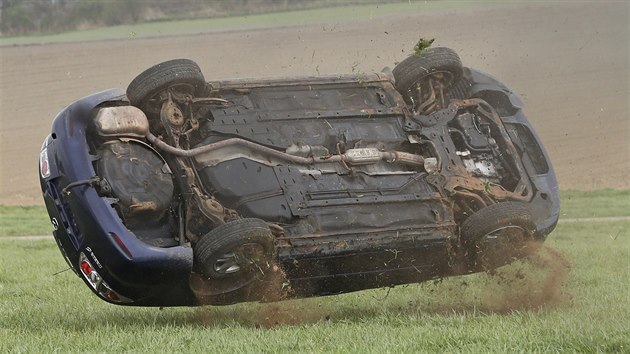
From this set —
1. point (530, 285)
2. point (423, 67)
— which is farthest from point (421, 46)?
point (530, 285)

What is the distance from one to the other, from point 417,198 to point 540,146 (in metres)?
1.78

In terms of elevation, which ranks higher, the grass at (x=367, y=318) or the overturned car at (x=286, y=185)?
the overturned car at (x=286, y=185)

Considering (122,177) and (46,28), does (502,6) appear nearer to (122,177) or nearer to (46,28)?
(46,28)

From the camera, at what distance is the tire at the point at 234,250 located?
8453 mm

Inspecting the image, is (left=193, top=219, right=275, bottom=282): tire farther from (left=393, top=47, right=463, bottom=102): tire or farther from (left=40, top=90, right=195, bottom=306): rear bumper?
(left=393, top=47, right=463, bottom=102): tire

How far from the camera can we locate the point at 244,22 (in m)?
32.8

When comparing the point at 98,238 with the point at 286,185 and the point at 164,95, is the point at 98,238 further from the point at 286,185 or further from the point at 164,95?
the point at 286,185

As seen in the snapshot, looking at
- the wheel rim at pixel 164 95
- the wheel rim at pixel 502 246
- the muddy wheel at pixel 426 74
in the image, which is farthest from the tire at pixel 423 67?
the wheel rim at pixel 164 95

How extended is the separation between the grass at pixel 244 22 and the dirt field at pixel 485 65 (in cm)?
32

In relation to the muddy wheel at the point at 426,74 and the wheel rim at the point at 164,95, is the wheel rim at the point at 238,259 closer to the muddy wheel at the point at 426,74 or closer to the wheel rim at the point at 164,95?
the wheel rim at the point at 164,95

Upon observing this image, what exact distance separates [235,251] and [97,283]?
108 cm

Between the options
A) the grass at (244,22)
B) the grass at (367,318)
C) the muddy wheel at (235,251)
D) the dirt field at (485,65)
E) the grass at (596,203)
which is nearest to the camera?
the grass at (367,318)

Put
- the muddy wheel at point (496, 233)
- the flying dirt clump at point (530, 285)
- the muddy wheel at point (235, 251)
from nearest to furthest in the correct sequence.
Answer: the muddy wheel at point (235, 251)
the muddy wheel at point (496, 233)
the flying dirt clump at point (530, 285)

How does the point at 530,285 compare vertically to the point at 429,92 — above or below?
below
